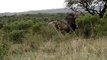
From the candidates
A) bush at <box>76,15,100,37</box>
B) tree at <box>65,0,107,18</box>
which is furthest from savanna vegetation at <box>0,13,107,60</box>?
tree at <box>65,0,107,18</box>

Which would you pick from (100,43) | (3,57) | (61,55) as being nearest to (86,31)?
(100,43)

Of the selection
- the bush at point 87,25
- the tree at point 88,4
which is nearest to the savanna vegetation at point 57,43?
the bush at point 87,25

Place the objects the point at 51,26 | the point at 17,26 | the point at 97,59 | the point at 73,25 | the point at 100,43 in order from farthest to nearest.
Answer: the point at 17,26 < the point at 73,25 < the point at 51,26 < the point at 100,43 < the point at 97,59

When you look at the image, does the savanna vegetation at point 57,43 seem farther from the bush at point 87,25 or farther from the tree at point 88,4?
the tree at point 88,4

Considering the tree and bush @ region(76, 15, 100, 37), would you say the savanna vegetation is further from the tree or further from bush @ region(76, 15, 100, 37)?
the tree

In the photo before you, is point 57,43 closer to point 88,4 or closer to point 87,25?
point 87,25

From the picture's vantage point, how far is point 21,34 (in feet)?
50.8

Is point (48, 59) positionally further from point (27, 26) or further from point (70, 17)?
point (27, 26)

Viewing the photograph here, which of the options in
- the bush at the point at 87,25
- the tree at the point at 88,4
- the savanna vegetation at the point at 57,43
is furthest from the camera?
the tree at the point at 88,4

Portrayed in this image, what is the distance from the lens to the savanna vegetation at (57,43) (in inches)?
296

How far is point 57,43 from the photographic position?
1167 centimetres

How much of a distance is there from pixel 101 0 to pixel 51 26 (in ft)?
54.8

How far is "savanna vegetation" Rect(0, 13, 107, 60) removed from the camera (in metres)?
7.52

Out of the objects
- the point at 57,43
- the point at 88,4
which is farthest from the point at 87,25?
the point at 88,4
